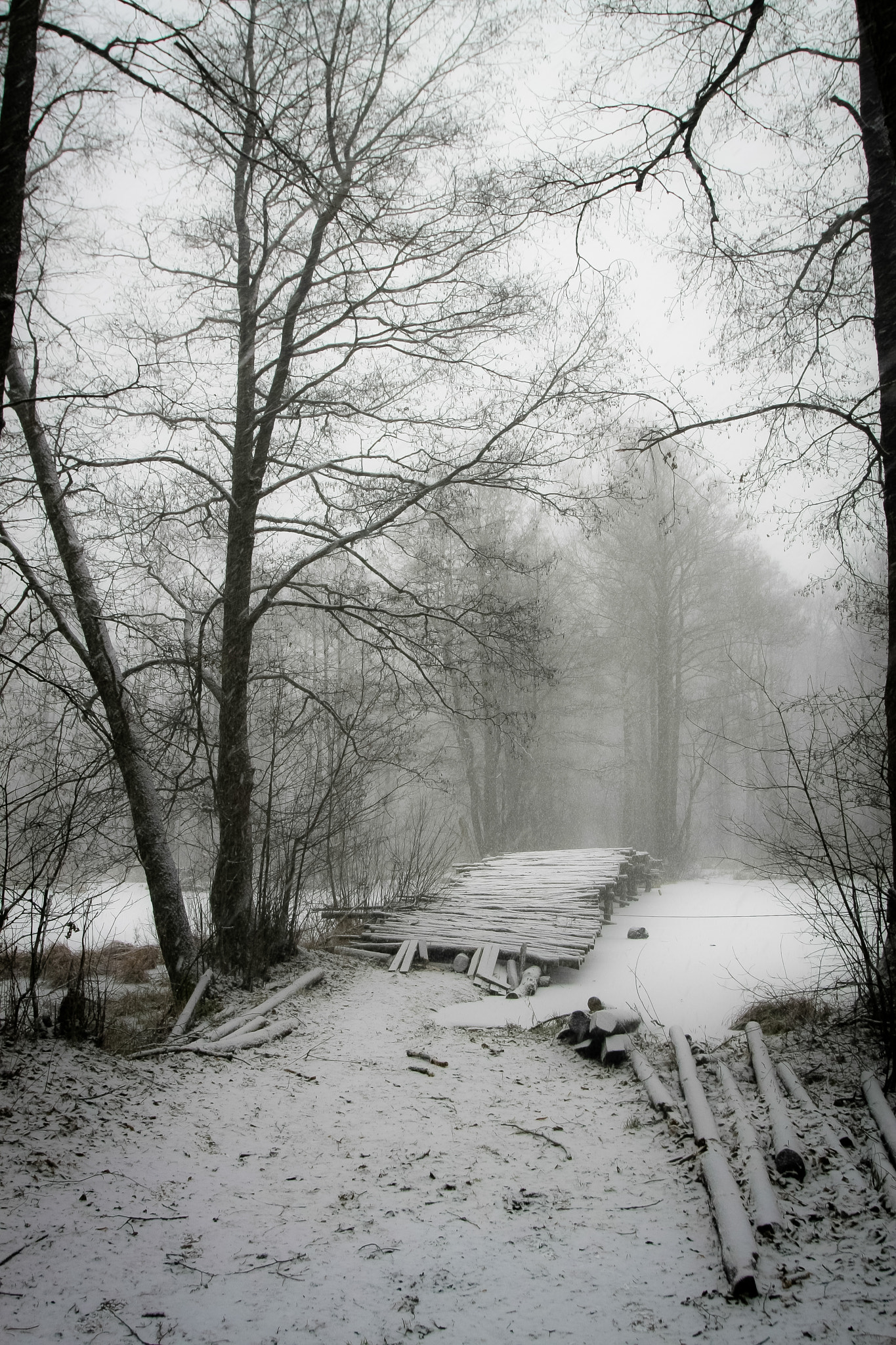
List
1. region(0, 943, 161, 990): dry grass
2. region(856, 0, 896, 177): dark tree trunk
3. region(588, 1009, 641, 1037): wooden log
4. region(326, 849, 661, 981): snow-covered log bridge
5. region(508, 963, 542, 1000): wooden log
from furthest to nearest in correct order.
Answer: region(326, 849, 661, 981): snow-covered log bridge, region(0, 943, 161, 990): dry grass, region(508, 963, 542, 1000): wooden log, region(588, 1009, 641, 1037): wooden log, region(856, 0, 896, 177): dark tree trunk

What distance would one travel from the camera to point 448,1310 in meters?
2.26

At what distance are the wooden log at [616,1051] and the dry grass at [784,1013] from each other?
2.85 ft

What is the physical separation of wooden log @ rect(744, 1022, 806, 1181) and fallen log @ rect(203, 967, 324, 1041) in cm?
326

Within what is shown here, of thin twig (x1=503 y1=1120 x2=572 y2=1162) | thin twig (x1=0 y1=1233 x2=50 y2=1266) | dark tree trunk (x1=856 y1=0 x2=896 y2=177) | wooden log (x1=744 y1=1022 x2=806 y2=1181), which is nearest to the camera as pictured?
thin twig (x1=0 y1=1233 x2=50 y2=1266)

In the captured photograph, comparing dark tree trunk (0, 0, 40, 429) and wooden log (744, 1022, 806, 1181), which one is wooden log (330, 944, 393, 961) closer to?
wooden log (744, 1022, 806, 1181)

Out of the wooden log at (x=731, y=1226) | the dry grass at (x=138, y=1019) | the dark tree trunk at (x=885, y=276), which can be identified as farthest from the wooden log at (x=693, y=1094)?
the dry grass at (x=138, y=1019)

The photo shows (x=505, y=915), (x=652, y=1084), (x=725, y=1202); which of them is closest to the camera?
(x=725, y=1202)

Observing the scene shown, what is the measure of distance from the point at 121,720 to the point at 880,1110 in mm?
5867

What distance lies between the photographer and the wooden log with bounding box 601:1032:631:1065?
463 cm

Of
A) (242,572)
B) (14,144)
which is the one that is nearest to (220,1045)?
(242,572)

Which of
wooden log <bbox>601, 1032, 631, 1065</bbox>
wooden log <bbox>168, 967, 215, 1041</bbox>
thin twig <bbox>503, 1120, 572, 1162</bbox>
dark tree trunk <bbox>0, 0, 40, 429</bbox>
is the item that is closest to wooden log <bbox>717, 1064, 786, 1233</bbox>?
thin twig <bbox>503, 1120, 572, 1162</bbox>

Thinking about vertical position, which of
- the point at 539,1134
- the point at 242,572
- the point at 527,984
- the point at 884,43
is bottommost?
the point at 527,984

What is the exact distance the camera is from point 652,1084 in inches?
158

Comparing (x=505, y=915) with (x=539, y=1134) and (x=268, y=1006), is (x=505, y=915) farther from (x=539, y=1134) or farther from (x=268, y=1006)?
(x=539, y=1134)
